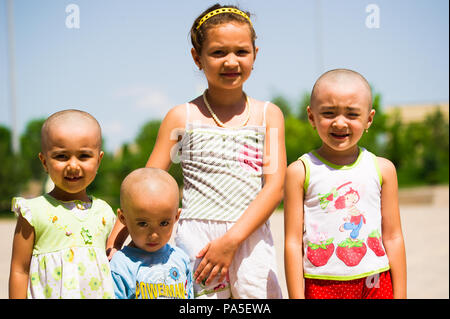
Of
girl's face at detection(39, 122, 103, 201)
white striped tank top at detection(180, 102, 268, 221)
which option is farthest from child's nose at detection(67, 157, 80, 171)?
white striped tank top at detection(180, 102, 268, 221)

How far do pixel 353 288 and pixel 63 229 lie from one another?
1.44m

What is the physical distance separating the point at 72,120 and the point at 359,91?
1.42 metres

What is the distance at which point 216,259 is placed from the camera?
2.68 meters

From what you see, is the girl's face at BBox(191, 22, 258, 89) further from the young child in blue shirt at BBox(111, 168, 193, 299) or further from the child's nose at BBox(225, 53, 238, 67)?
the young child in blue shirt at BBox(111, 168, 193, 299)

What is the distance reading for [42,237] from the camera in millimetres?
2383

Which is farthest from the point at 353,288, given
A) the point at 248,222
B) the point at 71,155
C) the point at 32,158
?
the point at 32,158

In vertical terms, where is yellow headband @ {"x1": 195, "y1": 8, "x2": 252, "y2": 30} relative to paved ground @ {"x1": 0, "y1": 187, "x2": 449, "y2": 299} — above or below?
above

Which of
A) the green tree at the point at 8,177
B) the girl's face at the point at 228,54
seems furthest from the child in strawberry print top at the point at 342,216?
the green tree at the point at 8,177

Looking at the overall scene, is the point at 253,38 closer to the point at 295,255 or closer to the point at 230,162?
the point at 230,162

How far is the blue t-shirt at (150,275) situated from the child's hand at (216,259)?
95 millimetres

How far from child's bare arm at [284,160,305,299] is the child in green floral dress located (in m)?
0.88

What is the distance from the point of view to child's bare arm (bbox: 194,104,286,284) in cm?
267

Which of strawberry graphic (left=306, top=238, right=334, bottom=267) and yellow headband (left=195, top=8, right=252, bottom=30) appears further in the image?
yellow headband (left=195, top=8, right=252, bottom=30)
